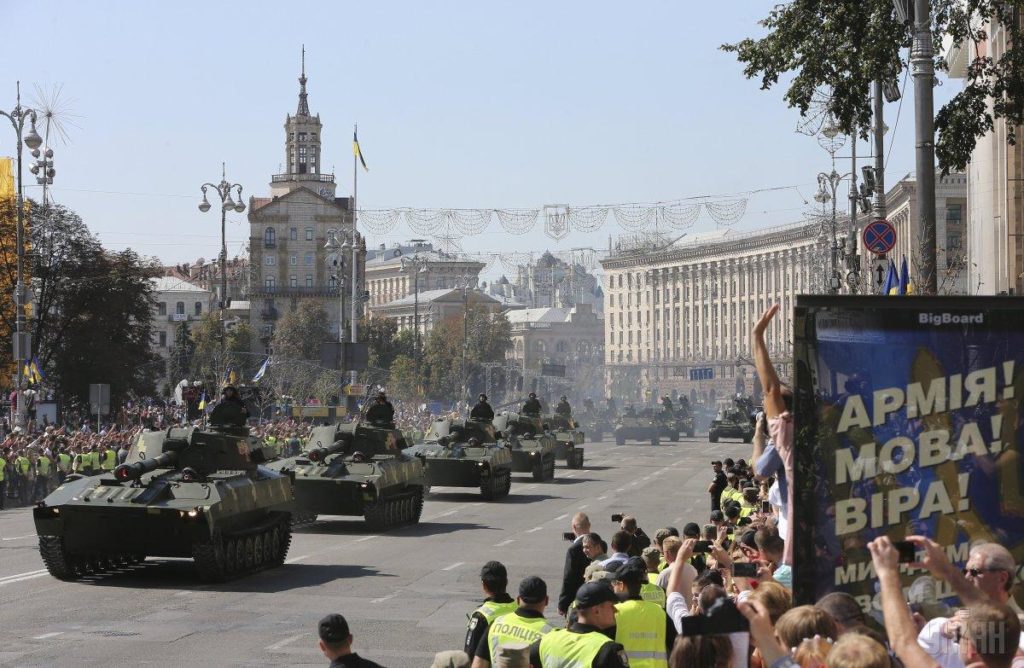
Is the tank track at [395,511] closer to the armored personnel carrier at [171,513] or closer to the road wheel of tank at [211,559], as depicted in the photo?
the armored personnel carrier at [171,513]

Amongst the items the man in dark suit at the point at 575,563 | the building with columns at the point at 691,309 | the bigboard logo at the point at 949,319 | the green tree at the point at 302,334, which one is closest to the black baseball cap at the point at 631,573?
the bigboard logo at the point at 949,319

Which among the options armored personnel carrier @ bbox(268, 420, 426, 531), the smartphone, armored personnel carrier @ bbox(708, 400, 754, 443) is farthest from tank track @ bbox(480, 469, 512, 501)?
armored personnel carrier @ bbox(708, 400, 754, 443)

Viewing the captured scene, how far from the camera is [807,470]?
7.60 m

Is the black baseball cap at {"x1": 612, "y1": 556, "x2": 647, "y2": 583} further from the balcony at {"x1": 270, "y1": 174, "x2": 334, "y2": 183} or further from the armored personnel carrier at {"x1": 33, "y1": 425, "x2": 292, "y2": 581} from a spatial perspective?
the balcony at {"x1": 270, "y1": 174, "x2": 334, "y2": 183}

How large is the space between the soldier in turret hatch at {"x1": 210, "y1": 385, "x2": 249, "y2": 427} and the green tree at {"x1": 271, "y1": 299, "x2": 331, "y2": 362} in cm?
8855

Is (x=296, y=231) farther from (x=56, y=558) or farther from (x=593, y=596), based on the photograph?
(x=593, y=596)

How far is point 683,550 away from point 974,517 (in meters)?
2.20

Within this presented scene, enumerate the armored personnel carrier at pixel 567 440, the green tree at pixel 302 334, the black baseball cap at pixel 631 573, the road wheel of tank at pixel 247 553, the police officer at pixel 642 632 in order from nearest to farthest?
the police officer at pixel 642 632 < the black baseball cap at pixel 631 573 < the road wheel of tank at pixel 247 553 < the armored personnel carrier at pixel 567 440 < the green tree at pixel 302 334

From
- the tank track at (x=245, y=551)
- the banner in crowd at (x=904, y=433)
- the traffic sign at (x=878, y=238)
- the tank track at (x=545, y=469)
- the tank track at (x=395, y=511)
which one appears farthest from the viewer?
the tank track at (x=545, y=469)

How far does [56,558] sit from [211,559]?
6.21ft

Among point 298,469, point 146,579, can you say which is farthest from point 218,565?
point 298,469

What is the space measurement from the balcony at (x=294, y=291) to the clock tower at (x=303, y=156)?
7.53 metres

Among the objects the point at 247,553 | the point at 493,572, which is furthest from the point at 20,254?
the point at 493,572

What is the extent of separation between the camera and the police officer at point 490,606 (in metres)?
9.92
